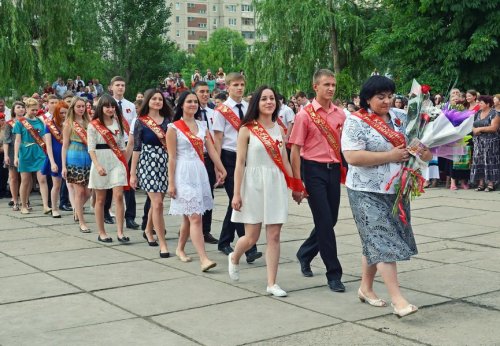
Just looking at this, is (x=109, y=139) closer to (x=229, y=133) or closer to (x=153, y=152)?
(x=153, y=152)

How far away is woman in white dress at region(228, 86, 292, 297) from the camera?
22.7 feet

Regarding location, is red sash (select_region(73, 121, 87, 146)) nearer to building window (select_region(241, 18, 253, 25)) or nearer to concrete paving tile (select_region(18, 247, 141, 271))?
concrete paving tile (select_region(18, 247, 141, 271))

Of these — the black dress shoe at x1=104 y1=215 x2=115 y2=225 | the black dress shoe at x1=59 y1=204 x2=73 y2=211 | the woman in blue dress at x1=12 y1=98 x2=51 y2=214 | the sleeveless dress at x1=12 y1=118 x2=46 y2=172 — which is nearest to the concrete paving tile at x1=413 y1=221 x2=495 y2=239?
the black dress shoe at x1=104 y1=215 x2=115 y2=225

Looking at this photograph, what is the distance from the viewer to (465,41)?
2380 cm

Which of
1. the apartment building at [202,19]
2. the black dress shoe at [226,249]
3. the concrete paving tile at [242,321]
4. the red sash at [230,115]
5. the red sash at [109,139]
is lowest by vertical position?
the concrete paving tile at [242,321]

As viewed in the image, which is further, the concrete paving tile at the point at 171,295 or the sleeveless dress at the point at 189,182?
the sleeveless dress at the point at 189,182

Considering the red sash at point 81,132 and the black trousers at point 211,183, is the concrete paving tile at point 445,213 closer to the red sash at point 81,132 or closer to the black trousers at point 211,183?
the black trousers at point 211,183

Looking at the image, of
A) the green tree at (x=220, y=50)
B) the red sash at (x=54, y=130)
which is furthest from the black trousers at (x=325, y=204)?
the green tree at (x=220, y=50)

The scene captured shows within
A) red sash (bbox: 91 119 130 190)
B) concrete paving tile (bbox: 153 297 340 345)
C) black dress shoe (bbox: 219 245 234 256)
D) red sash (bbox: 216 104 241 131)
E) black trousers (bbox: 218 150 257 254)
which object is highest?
red sash (bbox: 216 104 241 131)

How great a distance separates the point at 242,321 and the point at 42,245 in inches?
173

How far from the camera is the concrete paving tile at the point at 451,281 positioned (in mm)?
6809

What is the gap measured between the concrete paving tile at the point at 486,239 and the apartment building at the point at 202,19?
134860 millimetres

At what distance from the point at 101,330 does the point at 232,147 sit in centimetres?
339

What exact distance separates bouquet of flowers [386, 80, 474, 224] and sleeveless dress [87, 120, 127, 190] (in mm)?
4581
